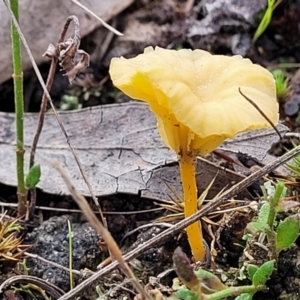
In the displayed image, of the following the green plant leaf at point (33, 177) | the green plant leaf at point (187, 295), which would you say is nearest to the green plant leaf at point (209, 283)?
the green plant leaf at point (187, 295)

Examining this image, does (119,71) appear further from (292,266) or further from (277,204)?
(292,266)

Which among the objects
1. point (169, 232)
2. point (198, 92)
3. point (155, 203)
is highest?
point (198, 92)

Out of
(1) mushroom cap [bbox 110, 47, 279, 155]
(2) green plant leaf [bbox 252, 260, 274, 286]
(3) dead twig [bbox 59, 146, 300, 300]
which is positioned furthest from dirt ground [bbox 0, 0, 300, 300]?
(1) mushroom cap [bbox 110, 47, 279, 155]

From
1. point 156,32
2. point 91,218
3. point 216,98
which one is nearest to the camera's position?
point 91,218

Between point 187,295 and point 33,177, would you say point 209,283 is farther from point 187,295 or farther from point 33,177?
point 33,177

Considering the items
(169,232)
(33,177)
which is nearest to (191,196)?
(169,232)

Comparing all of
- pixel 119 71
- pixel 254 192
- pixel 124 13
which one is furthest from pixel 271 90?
pixel 124 13

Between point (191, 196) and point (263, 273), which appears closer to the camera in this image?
point (263, 273)
